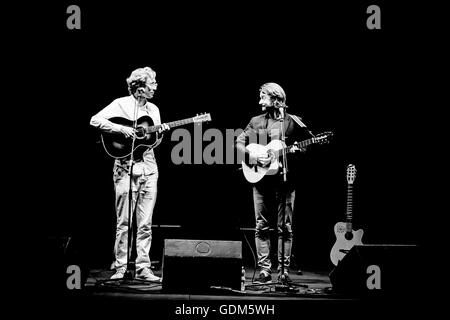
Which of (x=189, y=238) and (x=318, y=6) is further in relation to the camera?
(x=318, y=6)

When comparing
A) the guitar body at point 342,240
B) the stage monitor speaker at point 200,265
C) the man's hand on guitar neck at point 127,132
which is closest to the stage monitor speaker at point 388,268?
the stage monitor speaker at point 200,265

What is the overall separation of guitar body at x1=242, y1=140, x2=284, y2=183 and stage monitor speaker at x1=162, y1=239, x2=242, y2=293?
91cm

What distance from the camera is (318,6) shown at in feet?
20.1

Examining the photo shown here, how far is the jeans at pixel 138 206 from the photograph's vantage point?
5098 millimetres

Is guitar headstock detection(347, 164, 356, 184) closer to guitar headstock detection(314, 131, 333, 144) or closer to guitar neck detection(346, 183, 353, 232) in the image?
guitar neck detection(346, 183, 353, 232)

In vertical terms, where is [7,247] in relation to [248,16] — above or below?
below

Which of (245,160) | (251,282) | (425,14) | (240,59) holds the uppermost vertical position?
(425,14)

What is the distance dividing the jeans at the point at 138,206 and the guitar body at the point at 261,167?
971 mm

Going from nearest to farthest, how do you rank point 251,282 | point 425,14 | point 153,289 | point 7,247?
point 7,247 < point 153,289 < point 251,282 < point 425,14

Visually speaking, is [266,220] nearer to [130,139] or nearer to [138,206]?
[138,206]

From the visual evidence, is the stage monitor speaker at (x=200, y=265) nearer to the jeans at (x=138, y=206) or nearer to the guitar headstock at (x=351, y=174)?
the jeans at (x=138, y=206)

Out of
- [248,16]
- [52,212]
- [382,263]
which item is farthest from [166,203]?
[382,263]

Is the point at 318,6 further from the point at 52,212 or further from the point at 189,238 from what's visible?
the point at 52,212

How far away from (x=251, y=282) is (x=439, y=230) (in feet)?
7.50
